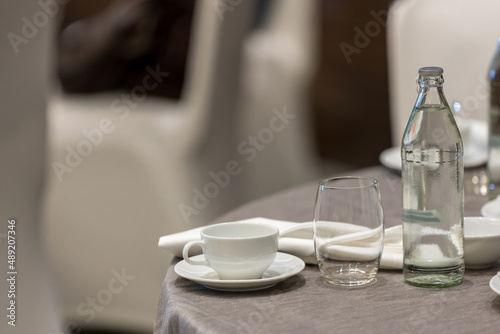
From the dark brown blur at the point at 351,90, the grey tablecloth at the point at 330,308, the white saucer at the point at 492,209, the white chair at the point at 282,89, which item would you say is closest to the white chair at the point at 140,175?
the white chair at the point at 282,89

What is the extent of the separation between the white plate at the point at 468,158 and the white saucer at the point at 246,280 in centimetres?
52

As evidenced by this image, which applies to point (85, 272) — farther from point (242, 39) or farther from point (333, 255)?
point (333, 255)

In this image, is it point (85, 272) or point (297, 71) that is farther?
point (297, 71)

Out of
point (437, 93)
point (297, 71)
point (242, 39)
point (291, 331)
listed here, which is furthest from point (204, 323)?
point (297, 71)

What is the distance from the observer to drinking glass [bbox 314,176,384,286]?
2.61 feet

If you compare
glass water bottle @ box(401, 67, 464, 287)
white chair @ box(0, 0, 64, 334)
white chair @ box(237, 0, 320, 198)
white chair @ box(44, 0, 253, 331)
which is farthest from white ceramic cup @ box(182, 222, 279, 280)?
white chair @ box(237, 0, 320, 198)

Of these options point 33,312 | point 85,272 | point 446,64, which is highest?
point 446,64

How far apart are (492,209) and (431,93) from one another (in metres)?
0.29

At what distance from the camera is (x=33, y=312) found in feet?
4.25

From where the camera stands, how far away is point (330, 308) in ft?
2.40

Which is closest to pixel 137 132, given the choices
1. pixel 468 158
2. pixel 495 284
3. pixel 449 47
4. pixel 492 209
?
pixel 449 47

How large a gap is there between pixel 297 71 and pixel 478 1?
153cm

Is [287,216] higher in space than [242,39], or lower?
lower

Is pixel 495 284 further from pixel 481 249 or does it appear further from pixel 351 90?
pixel 351 90
